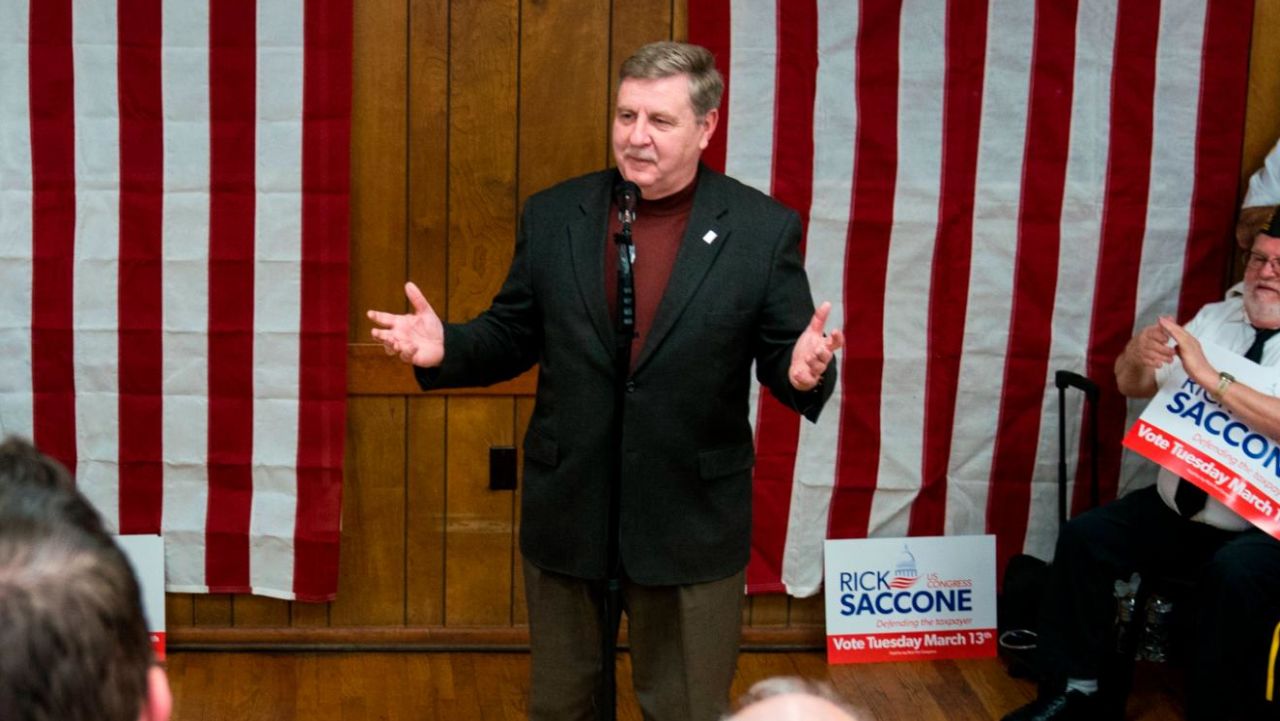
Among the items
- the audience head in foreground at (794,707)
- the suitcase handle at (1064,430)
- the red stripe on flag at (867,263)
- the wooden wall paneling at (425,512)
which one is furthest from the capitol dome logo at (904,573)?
the audience head in foreground at (794,707)

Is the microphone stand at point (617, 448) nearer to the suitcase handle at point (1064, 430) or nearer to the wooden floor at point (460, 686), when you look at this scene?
the wooden floor at point (460, 686)

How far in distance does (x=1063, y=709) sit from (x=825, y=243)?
1.31 m

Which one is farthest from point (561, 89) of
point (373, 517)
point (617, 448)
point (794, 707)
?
point (794, 707)

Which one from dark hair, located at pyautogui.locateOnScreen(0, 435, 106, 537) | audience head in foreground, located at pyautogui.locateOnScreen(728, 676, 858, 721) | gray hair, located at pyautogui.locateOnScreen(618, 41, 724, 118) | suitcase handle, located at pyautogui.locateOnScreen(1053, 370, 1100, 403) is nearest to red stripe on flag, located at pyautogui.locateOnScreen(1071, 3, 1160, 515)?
suitcase handle, located at pyautogui.locateOnScreen(1053, 370, 1100, 403)

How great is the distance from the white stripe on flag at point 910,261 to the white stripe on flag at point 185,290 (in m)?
1.76

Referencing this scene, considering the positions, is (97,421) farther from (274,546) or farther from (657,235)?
(657,235)

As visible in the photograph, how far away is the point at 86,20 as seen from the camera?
13.6 feet

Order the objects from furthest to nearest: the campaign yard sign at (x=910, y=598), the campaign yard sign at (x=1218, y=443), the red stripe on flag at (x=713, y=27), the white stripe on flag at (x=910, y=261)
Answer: the campaign yard sign at (x=910, y=598) → the white stripe on flag at (x=910, y=261) → the red stripe on flag at (x=713, y=27) → the campaign yard sign at (x=1218, y=443)

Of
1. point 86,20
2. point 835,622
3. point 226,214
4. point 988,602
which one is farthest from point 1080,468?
point 86,20

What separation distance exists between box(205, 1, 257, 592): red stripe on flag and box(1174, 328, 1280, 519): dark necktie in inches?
92.5

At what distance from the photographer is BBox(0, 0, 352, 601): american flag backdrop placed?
4180 mm

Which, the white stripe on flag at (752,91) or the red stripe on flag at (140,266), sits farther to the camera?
the white stripe on flag at (752,91)

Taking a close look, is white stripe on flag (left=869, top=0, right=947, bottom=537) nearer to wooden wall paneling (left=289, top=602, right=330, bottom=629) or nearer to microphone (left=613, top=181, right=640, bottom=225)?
wooden wall paneling (left=289, top=602, right=330, bottom=629)

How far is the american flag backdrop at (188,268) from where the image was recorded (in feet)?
13.7
